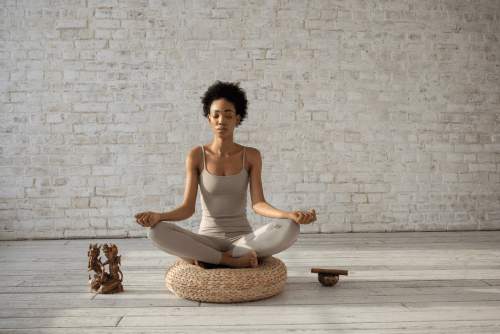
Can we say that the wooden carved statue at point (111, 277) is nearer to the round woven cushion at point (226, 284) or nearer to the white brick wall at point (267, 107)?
the round woven cushion at point (226, 284)

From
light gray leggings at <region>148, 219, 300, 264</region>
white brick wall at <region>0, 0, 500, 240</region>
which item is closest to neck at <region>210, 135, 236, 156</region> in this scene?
light gray leggings at <region>148, 219, 300, 264</region>

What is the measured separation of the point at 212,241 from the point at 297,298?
22.5 inches

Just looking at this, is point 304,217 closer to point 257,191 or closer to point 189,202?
point 257,191

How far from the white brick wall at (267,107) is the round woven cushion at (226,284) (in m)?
1.98

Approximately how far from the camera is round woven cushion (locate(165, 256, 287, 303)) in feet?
6.48

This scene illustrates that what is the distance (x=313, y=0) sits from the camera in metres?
4.06

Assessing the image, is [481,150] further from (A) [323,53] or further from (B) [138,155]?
(B) [138,155]

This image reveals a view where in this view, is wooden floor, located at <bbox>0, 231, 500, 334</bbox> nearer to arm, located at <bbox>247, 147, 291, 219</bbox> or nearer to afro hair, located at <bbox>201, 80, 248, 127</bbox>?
arm, located at <bbox>247, 147, 291, 219</bbox>

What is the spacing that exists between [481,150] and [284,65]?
2.32m

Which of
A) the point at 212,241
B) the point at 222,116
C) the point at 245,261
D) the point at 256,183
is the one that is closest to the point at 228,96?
the point at 222,116

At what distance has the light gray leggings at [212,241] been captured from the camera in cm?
201

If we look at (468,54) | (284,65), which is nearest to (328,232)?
(284,65)

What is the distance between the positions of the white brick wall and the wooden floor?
812mm

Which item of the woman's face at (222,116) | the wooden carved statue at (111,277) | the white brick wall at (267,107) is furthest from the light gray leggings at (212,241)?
the white brick wall at (267,107)
